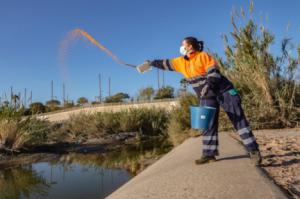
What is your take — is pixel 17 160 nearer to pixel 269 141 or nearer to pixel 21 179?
pixel 21 179

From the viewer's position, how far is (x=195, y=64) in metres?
5.37

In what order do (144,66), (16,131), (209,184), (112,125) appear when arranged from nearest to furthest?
(209,184)
(144,66)
(16,131)
(112,125)

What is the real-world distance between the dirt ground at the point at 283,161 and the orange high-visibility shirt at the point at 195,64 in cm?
153

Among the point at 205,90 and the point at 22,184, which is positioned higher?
the point at 205,90

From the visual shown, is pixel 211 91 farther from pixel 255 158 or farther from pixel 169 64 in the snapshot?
pixel 255 158

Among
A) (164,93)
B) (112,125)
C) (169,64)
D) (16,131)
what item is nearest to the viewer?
(169,64)

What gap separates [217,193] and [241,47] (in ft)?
28.7

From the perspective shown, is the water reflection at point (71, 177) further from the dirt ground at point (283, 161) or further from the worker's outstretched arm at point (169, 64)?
the dirt ground at point (283, 161)

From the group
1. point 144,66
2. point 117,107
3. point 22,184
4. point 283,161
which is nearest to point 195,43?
point 144,66

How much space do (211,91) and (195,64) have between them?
434 millimetres

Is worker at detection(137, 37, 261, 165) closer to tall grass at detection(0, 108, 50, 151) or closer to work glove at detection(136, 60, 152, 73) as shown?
work glove at detection(136, 60, 152, 73)

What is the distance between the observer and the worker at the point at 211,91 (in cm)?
524

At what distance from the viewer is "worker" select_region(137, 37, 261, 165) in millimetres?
5238

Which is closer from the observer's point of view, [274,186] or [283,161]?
[274,186]
